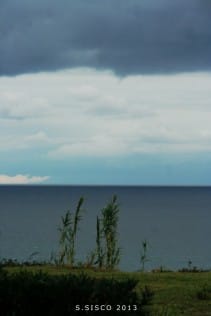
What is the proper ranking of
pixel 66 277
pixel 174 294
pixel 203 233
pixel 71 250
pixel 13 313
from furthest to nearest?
1. pixel 203 233
2. pixel 71 250
3. pixel 174 294
4. pixel 66 277
5. pixel 13 313

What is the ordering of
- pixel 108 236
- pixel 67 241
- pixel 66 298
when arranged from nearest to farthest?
pixel 66 298, pixel 108 236, pixel 67 241

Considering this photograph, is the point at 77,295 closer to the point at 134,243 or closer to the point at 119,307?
the point at 119,307

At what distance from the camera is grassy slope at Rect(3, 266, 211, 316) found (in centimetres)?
1095

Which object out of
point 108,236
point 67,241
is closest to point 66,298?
point 108,236

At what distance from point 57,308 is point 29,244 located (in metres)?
47.1

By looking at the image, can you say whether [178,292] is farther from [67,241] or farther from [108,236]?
[67,241]

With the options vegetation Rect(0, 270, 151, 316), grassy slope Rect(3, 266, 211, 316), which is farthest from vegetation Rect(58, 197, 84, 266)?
vegetation Rect(0, 270, 151, 316)

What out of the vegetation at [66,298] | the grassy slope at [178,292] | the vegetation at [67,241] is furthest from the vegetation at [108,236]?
the vegetation at [66,298]

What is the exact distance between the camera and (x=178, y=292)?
41.1 ft

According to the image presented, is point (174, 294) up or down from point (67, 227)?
down

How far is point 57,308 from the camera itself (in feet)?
23.8

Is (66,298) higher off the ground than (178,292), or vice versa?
(66,298)

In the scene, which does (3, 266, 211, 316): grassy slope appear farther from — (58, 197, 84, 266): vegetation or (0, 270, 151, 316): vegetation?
(0, 270, 151, 316): vegetation

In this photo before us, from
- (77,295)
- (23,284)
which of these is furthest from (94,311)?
(23,284)
